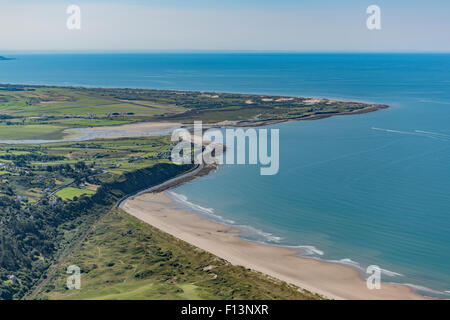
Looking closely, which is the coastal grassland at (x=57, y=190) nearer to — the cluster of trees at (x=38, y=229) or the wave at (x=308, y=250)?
the cluster of trees at (x=38, y=229)

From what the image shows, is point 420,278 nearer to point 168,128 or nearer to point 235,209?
point 235,209

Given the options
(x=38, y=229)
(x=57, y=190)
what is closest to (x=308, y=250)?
(x=38, y=229)

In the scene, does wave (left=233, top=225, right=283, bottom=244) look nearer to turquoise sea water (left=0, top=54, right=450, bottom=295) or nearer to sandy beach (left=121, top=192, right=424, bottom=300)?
turquoise sea water (left=0, top=54, right=450, bottom=295)

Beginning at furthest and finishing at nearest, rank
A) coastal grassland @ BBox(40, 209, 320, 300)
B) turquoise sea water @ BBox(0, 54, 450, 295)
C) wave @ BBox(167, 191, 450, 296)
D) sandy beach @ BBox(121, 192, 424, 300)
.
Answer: turquoise sea water @ BBox(0, 54, 450, 295) < wave @ BBox(167, 191, 450, 296) < sandy beach @ BBox(121, 192, 424, 300) < coastal grassland @ BBox(40, 209, 320, 300)

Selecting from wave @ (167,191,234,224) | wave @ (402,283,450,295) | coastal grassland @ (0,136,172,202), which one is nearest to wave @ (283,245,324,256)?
wave @ (402,283,450,295)

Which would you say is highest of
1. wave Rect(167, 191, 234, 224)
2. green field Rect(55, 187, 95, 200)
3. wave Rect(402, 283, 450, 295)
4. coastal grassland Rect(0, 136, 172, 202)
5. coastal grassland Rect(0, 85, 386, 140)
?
coastal grassland Rect(0, 85, 386, 140)

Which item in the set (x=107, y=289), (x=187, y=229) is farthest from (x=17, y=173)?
(x=107, y=289)

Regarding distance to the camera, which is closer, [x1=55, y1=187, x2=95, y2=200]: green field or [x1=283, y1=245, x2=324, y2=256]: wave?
[x1=283, y1=245, x2=324, y2=256]: wave

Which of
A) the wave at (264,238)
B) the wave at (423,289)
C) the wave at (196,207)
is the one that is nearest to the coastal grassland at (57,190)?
the wave at (196,207)
